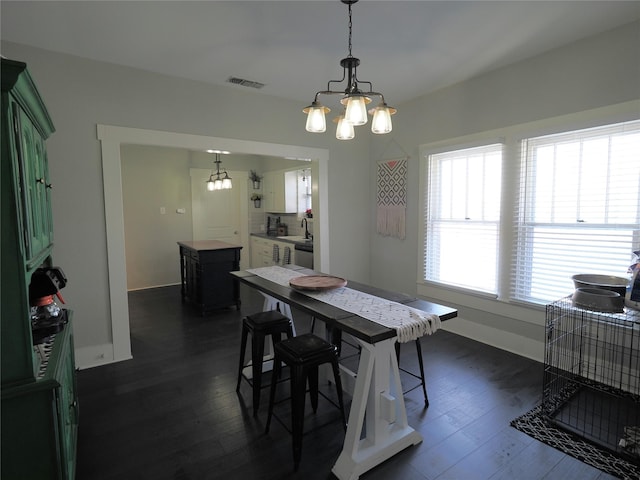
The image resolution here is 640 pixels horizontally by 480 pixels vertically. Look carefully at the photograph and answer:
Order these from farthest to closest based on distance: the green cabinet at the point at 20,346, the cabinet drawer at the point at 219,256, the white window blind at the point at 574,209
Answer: the cabinet drawer at the point at 219,256
the white window blind at the point at 574,209
the green cabinet at the point at 20,346

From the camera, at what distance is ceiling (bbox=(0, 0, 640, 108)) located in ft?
7.37

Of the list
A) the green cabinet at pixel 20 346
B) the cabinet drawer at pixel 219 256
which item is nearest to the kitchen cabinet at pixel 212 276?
the cabinet drawer at pixel 219 256

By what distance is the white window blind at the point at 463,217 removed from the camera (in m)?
3.45

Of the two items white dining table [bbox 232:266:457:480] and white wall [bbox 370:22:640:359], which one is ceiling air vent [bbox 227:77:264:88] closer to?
Answer: white wall [bbox 370:22:640:359]

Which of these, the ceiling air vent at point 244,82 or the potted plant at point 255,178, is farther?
the potted plant at point 255,178

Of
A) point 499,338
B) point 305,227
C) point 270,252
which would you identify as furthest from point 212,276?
point 499,338

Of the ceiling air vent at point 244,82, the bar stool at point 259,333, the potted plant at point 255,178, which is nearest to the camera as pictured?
the bar stool at point 259,333

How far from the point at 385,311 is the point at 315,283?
0.64 metres

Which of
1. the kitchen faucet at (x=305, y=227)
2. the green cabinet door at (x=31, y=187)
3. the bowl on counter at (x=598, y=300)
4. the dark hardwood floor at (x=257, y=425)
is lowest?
the dark hardwood floor at (x=257, y=425)

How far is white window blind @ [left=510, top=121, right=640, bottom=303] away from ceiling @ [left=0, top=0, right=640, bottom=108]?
0.83 metres

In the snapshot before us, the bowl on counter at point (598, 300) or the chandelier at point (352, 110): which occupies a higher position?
the chandelier at point (352, 110)

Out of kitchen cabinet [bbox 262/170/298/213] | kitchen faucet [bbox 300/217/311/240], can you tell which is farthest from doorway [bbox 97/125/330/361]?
kitchen cabinet [bbox 262/170/298/213]

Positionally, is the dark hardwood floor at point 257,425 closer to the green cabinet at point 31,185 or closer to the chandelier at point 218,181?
the green cabinet at point 31,185

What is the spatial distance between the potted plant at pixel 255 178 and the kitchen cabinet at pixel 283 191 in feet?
1.15
